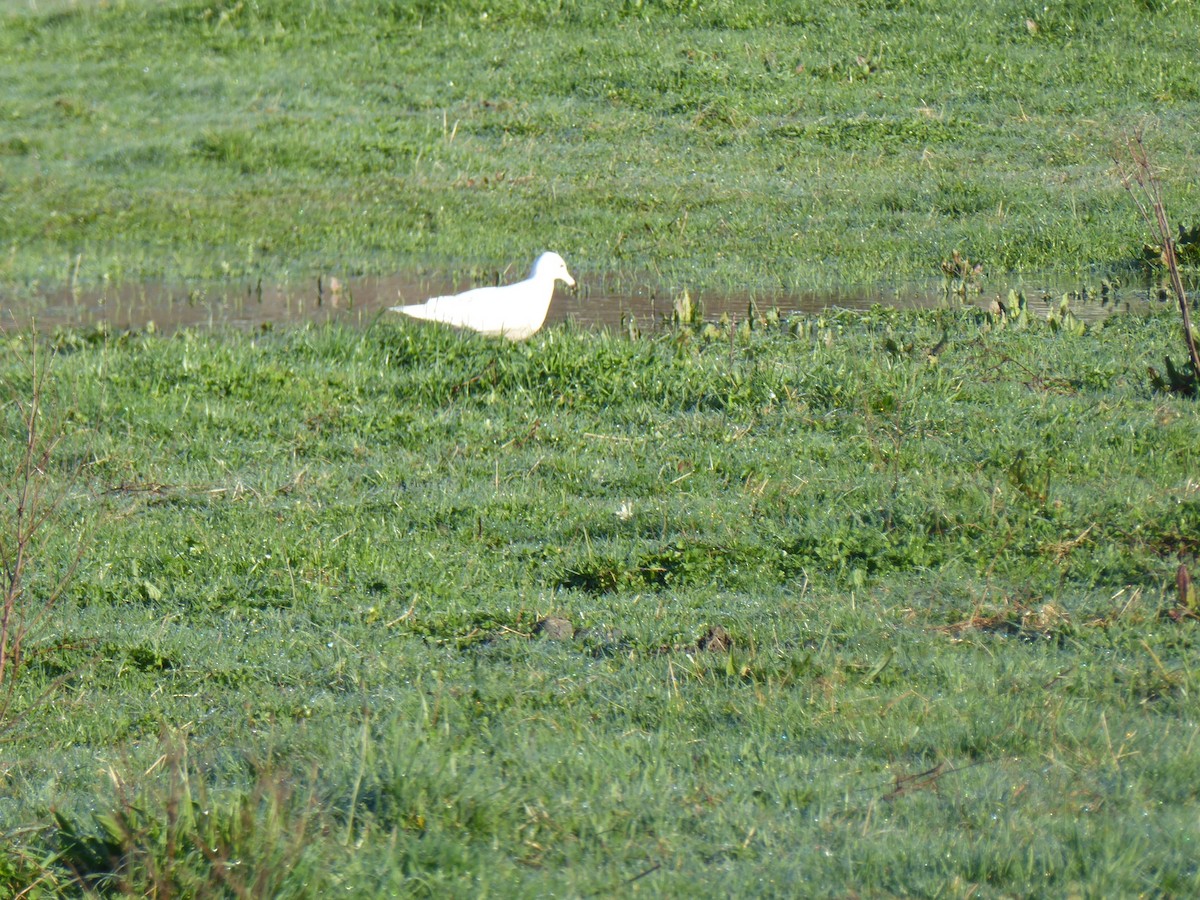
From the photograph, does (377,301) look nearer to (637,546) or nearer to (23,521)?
(23,521)

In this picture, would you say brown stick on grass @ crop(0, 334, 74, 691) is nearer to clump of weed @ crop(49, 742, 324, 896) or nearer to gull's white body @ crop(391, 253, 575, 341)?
clump of weed @ crop(49, 742, 324, 896)

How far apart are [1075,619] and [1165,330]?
367 cm

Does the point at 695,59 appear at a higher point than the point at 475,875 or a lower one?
higher

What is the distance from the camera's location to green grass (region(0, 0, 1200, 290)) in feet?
35.5

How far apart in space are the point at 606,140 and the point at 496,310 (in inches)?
214

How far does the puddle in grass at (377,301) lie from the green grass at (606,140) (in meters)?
0.35

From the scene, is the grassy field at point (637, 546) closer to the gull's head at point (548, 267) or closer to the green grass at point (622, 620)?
the green grass at point (622, 620)

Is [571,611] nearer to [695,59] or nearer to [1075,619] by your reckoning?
[1075,619]

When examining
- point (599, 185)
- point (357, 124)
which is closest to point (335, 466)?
point (599, 185)

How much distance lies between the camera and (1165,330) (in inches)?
296

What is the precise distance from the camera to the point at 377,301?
10.3 m

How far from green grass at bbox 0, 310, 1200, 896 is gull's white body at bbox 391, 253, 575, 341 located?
7.6 inches

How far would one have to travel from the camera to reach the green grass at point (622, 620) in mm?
3166

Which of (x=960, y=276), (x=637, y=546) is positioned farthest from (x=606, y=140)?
(x=637, y=546)
